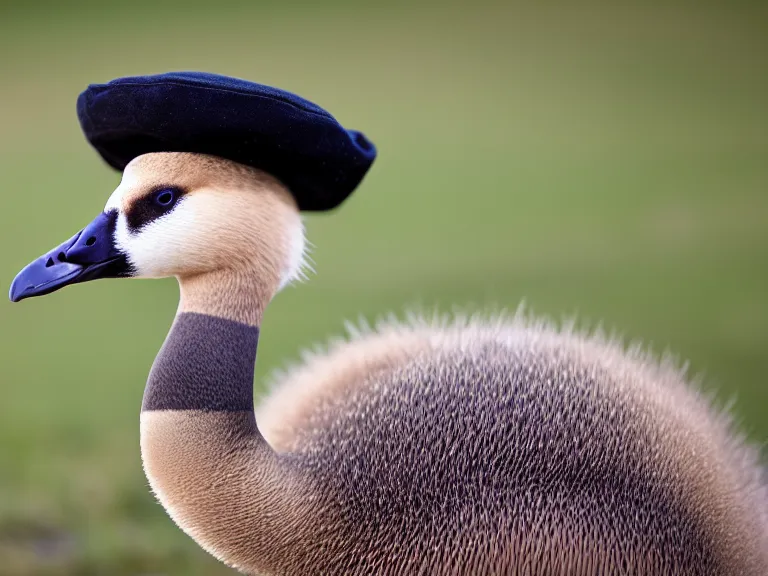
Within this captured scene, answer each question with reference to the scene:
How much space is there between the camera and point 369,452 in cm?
105

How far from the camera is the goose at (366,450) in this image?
99 centimetres

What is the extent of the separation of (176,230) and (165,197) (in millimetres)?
34

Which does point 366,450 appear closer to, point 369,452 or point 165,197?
point 369,452

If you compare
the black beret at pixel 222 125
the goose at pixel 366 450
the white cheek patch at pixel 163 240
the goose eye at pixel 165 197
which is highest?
the black beret at pixel 222 125

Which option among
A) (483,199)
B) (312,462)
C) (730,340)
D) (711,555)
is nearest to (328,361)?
(312,462)

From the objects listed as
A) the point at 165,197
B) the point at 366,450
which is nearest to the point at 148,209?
the point at 165,197

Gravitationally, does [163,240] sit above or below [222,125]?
below

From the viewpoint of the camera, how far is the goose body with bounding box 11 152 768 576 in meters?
0.99

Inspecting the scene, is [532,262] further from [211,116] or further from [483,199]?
[211,116]

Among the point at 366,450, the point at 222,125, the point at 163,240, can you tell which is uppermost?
the point at 222,125

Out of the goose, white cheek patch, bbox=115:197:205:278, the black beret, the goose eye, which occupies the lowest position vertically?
the goose

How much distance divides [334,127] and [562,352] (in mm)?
369

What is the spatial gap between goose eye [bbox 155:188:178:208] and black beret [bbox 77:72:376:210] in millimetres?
45

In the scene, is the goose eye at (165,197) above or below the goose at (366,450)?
above
